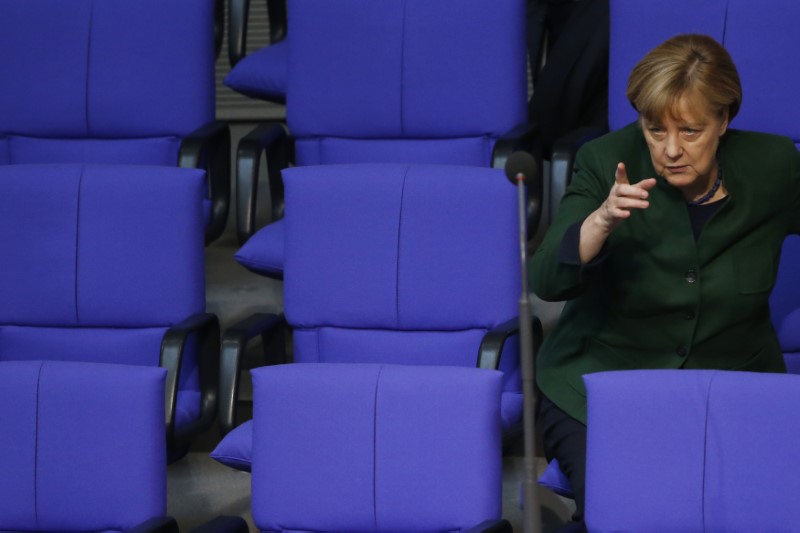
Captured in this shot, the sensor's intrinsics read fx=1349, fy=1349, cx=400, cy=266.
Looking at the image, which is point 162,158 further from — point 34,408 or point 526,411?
point 526,411

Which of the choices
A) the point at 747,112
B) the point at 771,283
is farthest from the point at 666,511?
the point at 747,112

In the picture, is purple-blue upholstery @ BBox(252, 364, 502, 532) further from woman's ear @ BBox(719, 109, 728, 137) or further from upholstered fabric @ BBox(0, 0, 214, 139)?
upholstered fabric @ BBox(0, 0, 214, 139)

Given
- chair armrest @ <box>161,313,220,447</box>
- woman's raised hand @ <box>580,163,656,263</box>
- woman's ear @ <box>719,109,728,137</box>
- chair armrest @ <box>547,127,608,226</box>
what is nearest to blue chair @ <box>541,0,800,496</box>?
chair armrest @ <box>547,127,608,226</box>

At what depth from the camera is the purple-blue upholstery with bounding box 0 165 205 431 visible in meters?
1.93

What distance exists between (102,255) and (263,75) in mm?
701

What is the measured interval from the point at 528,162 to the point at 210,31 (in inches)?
55.2

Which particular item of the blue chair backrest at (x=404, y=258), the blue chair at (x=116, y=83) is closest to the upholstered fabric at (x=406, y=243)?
the blue chair backrest at (x=404, y=258)

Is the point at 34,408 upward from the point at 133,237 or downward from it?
downward

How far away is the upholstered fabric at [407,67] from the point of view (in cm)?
222

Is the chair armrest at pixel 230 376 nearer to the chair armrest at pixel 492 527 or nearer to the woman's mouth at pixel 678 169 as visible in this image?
the chair armrest at pixel 492 527

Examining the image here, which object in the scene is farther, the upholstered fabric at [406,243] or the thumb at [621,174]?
the upholstered fabric at [406,243]

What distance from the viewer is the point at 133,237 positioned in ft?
6.38

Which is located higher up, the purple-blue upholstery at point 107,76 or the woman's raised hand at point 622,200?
the purple-blue upholstery at point 107,76

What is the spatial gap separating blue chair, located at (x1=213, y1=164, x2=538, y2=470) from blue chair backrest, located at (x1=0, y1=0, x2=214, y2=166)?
0.53m
